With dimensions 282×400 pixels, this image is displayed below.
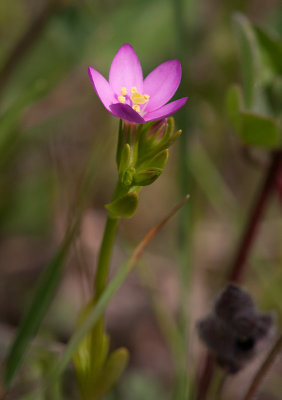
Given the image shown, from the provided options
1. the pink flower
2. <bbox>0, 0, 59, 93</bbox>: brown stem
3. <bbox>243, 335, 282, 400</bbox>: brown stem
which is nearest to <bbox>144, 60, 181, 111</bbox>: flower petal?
the pink flower

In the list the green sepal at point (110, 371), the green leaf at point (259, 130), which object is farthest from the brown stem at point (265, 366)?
the green leaf at point (259, 130)

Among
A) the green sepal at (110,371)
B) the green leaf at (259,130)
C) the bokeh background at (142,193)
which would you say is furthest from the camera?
the bokeh background at (142,193)

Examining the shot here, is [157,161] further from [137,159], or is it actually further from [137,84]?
[137,84]

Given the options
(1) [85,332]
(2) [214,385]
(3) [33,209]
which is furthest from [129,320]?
(1) [85,332]

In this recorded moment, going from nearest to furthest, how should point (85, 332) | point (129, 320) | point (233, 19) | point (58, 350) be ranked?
point (85, 332) < point (58, 350) < point (233, 19) < point (129, 320)

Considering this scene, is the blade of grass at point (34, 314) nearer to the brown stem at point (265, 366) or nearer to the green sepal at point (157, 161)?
the green sepal at point (157, 161)

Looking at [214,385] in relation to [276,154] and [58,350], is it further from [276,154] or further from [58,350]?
[276,154]
